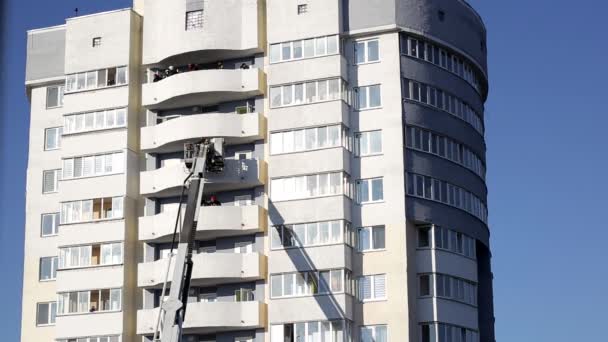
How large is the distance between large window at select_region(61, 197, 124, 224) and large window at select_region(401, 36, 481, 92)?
74.2 ft

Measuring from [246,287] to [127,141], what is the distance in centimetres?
1382

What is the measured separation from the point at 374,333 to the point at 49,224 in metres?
26.4

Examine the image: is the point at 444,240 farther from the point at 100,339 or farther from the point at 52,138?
the point at 52,138

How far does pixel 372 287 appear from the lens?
62688mm

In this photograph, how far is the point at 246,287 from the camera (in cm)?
6500

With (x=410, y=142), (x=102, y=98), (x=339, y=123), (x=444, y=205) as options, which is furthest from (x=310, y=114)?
(x=102, y=98)

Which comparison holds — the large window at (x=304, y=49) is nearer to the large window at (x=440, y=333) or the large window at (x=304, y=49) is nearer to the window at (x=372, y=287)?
the window at (x=372, y=287)

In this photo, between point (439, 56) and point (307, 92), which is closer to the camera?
point (307, 92)

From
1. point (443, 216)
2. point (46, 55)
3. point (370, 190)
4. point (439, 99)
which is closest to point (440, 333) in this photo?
point (443, 216)

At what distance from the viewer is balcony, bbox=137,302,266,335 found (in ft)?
206

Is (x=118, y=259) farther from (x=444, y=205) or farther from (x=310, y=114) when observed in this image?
(x=444, y=205)

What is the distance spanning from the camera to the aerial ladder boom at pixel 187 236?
2080 inches

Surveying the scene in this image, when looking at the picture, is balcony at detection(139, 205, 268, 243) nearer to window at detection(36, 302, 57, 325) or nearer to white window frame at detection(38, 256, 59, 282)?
white window frame at detection(38, 256, 59, 282)

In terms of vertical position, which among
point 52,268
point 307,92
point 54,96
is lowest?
point 52,268
